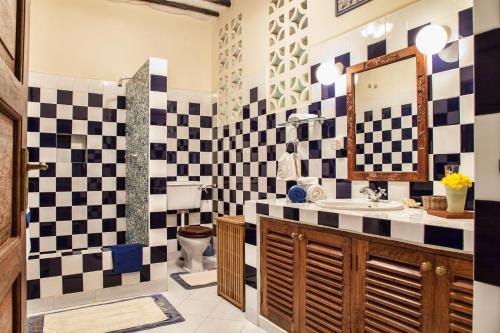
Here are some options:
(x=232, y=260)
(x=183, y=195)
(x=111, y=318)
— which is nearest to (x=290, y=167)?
(x=232, y=260)

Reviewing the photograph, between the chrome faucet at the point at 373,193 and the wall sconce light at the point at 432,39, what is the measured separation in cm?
88

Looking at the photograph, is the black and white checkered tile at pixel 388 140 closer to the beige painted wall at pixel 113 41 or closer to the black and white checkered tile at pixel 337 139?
the black and white checkered tile at pixel 337 139

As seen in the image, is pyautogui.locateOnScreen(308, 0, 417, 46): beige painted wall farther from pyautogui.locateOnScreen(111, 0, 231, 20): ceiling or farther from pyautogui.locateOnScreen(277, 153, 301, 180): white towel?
pyautogui.locateOnScreen(111, 0, 231, 20): ceiling

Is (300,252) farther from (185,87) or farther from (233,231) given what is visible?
(185,87)

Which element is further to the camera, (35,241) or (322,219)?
(35,241)

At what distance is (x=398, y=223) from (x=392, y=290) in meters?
0.32

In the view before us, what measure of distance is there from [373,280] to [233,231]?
4.73 feet

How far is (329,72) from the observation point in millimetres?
2760

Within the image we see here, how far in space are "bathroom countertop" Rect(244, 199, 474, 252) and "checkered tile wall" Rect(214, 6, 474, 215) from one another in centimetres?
41

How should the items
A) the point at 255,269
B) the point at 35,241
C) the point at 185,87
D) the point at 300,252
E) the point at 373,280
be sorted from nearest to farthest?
the point at 373,280
the point at 300,252
the point at 255,269
the point at 35,241
the point at 185,87

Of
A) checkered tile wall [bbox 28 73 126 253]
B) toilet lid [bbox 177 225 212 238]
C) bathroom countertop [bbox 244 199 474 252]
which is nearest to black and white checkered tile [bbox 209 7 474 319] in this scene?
bathroom countertop [bbox 244 199 474 252]

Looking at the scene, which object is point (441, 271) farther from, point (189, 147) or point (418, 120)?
point (189, 147)

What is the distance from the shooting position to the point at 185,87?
4484 millimetres

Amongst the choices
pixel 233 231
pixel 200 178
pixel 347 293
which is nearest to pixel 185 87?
pixel 200 178
